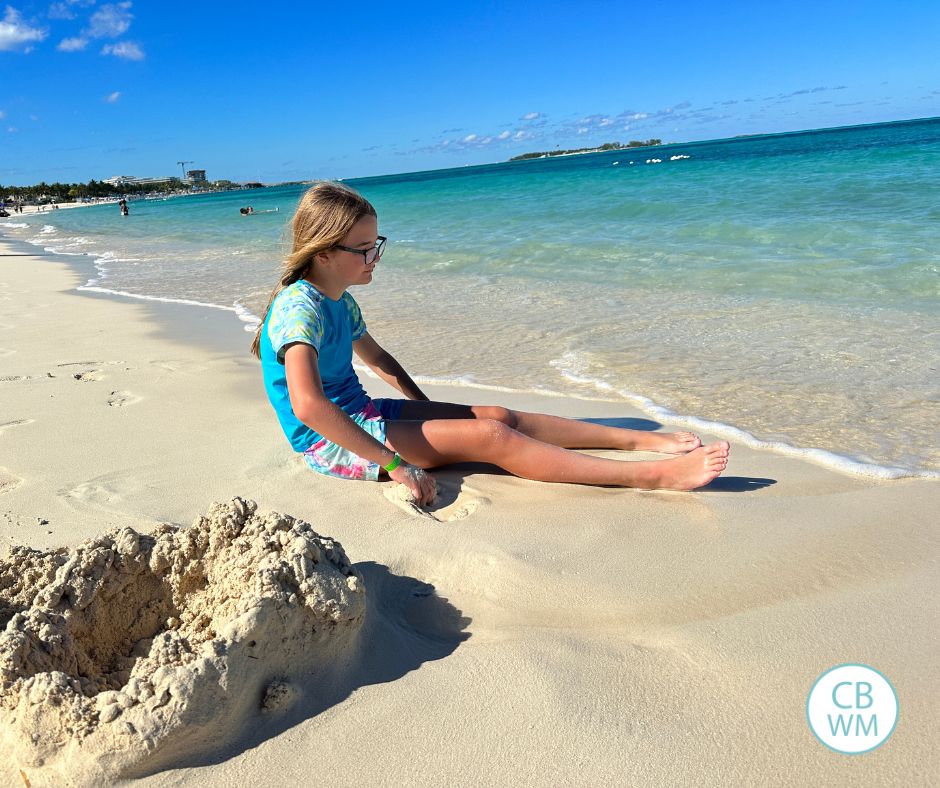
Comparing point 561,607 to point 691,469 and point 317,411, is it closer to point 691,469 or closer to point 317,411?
point 691,469

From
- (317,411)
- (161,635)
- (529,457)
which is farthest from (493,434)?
(161,635)

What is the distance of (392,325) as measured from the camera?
6.60 metres

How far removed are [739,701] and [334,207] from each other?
7.25ft

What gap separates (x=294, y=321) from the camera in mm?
2832

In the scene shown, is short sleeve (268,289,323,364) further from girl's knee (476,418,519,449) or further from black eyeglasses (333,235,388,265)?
girl's knee (476,418,519,449)

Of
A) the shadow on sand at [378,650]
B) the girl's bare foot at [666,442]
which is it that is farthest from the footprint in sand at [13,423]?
the girl's bare foot at [666,442]

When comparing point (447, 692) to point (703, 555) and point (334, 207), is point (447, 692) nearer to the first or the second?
point (703, 555)

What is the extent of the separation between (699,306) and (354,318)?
13.0 feet

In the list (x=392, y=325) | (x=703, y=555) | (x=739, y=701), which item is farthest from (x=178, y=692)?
(x=392, y=325)

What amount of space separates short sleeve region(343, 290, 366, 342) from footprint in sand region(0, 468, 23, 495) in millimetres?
1480

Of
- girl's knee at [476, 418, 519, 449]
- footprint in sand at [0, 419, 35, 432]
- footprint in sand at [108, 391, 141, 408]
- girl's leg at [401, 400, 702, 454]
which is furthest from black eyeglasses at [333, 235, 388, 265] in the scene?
footprint in sand at [0, 419, 35, 432]

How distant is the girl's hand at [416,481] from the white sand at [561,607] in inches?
2.6

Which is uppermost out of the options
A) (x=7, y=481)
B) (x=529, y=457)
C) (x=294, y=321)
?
(x=294, y=321)

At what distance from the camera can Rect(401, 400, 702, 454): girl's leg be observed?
331cm
